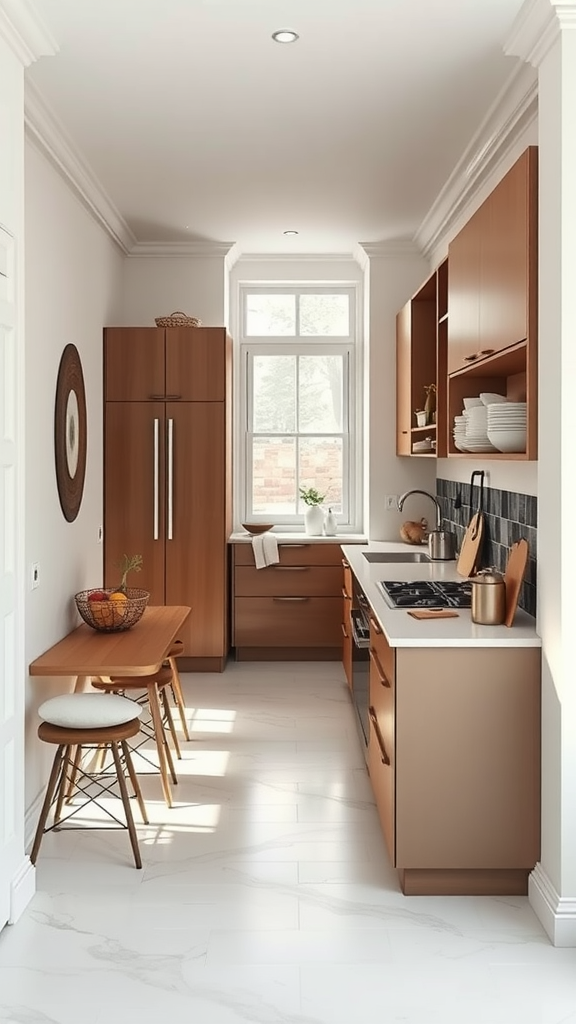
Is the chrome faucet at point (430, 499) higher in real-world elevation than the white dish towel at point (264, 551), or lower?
higher

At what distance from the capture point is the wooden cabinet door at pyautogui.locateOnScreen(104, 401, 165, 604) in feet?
18.6

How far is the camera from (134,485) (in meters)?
5.69

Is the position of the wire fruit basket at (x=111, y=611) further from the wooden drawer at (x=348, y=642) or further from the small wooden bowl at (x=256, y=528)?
the small wooden bowl at (x=256, y=528)

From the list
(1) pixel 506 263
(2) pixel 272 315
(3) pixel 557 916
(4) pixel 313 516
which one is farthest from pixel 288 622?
(3) pixel 557 916

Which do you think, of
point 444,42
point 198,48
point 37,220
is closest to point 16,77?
point 198,48

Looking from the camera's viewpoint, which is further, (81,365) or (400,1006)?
(81,365)

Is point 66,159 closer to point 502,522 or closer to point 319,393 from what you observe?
point 502,522

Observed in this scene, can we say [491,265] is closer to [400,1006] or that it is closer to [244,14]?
[244,14]

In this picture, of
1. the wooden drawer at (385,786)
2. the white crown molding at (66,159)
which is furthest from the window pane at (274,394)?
the wooden drawer at (385,786)

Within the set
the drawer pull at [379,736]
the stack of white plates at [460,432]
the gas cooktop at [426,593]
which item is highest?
the stack of white plates at [460,432]

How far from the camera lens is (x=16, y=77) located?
2875 millimetres

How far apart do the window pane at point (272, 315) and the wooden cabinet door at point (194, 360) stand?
0.92 m

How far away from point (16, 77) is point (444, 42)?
1.39m

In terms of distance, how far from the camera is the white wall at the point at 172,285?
241 inches
